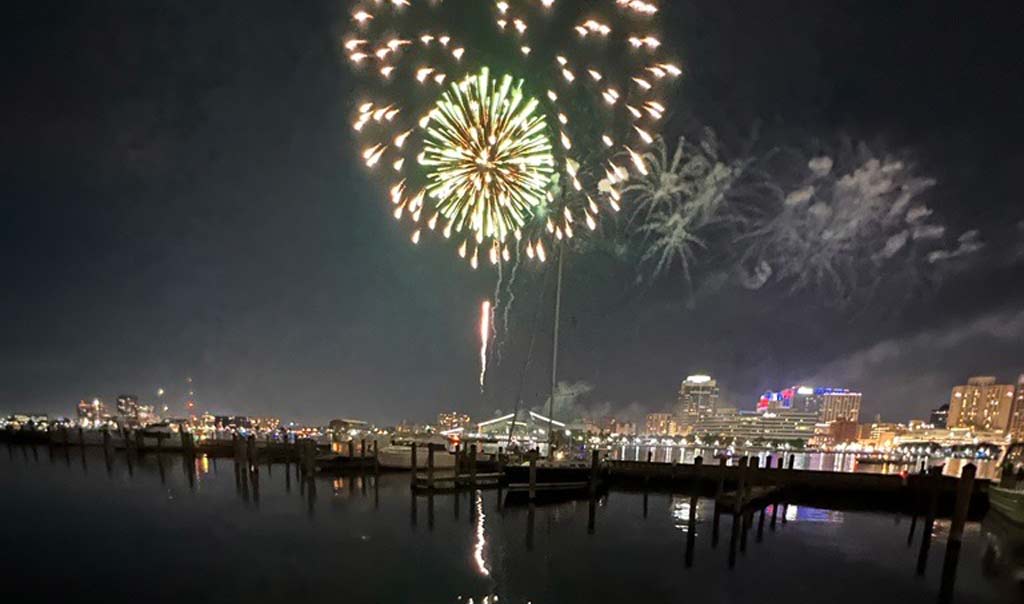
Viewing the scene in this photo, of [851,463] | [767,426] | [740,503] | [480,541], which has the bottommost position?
[767,426]

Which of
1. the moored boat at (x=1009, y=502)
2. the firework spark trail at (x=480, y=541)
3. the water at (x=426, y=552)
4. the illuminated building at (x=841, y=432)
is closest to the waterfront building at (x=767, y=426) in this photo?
the illuminated building at (x=841, y=432)

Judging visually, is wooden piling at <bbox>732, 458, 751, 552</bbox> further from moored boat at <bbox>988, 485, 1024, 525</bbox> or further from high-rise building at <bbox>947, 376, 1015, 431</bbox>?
high-rise building at <bbox>947, 376, 1015, 431</bbox>

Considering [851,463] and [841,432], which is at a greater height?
[851,463]

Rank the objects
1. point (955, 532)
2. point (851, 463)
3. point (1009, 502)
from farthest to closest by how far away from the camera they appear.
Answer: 1. point (851, 463)
2. point (1009, 502)
3. point (955, 532)

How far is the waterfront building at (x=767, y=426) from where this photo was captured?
178000 millimetres

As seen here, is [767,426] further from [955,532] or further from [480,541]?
[480,541]

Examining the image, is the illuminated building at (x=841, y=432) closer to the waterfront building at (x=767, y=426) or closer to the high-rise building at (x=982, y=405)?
the waterfront building at (x=767, y=426)

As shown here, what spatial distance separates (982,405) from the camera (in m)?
177

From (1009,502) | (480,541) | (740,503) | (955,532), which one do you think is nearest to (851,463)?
(1009,502)

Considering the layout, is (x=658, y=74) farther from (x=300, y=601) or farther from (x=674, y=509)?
(x=674, y=509)

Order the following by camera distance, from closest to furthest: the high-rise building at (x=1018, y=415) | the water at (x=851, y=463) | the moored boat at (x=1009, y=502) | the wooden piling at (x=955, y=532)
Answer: the wooden piling at (x=955, y=532) → the moored boat at (x=1009, y=502) → the water at (x=851, y=463) → the high-rise building at (x=1018, y=415)

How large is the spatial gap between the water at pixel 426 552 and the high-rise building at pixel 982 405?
186 meters

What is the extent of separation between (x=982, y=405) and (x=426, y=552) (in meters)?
226

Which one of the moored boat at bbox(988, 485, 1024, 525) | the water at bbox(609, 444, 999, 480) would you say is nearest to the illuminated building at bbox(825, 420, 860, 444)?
the water at bbox(609, 444, 999, 480)
